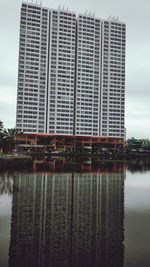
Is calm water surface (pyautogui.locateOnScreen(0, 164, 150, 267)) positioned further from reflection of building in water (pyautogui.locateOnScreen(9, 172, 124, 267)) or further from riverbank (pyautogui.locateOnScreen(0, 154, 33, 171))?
riverbank (pyautogui.locateOnScreen(0, 154, 33, 171))

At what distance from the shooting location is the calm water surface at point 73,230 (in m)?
17.1

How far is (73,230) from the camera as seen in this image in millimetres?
22188

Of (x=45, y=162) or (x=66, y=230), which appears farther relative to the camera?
(x=45, y=162)

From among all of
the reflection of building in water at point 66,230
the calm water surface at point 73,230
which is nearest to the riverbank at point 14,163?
the calm water surface at point 73,230

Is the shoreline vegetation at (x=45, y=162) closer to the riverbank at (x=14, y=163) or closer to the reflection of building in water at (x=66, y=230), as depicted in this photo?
the riverbank at (x=14, y=163)

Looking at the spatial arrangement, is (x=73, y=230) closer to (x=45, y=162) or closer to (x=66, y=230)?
(x=66, y=230)

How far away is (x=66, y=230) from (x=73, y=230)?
0.55m

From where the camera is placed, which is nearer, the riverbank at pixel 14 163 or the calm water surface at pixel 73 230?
the calm water surface at pixel 73 230

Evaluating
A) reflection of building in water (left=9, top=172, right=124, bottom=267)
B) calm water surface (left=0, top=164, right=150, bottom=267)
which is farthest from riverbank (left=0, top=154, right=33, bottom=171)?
reflection of building in water (left=9, top=172, right=124, bottom=267)

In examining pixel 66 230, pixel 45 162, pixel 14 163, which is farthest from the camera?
pixel 45 162

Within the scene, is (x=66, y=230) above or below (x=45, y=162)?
above

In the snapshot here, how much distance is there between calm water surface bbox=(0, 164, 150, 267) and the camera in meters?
17.1

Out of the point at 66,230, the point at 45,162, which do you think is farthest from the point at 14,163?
the point at 66,230

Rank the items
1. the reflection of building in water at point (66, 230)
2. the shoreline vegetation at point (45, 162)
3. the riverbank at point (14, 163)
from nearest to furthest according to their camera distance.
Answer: the reflection of building in water at point (66, 230), the riverbank at point (14, 163), the shoreline vegetation at point (45, 162)
